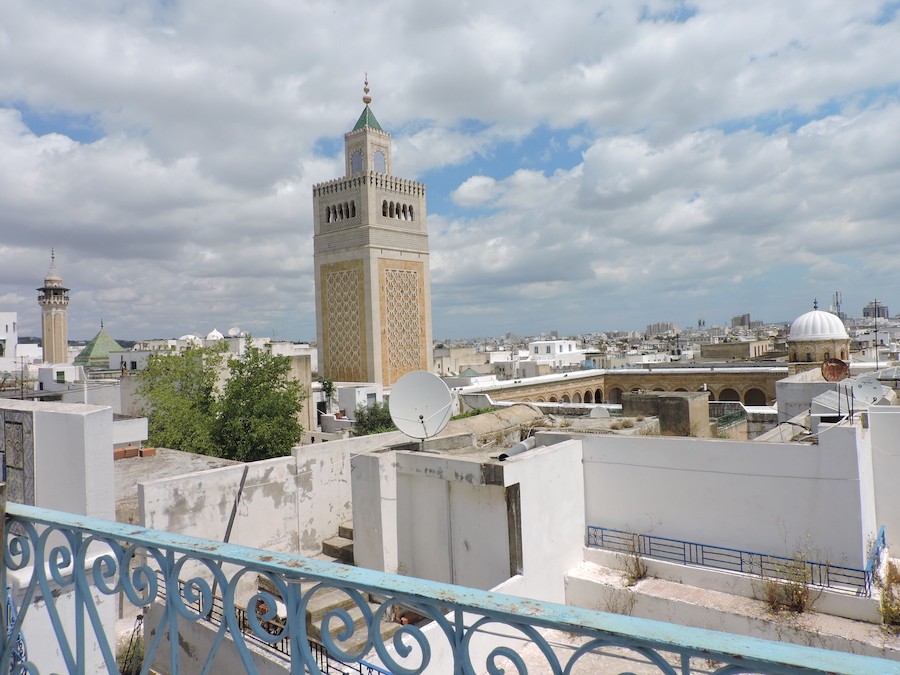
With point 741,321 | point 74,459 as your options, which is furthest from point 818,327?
point 741,321

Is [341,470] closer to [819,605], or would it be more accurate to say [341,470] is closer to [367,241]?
[819,605]

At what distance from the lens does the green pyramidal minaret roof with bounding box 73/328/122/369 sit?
3900 cm

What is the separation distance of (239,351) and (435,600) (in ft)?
94.4

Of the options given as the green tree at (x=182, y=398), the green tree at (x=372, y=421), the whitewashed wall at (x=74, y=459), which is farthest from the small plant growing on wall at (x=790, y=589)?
the green tree at (x=372, y=421)

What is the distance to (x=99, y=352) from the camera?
132 ft

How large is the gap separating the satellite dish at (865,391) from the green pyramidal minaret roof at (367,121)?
901 inches

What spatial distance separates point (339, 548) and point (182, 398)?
30.7ft

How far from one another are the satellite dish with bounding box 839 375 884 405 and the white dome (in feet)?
55.6

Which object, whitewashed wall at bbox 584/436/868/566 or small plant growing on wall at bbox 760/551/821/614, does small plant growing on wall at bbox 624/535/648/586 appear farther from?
small plant growing on wall at bbox 760/551/821/614

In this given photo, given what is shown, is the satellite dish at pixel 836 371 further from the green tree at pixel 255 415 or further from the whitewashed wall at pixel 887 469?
the green tree at pixel 255 415

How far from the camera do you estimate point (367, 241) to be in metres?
26.4

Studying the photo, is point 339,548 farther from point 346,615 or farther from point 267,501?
point 346,615

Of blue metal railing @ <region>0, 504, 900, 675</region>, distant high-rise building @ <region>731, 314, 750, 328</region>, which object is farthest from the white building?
distant high-rise building @ <region>731, 314, 750, 328</region>

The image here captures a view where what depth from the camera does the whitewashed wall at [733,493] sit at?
287 inches
